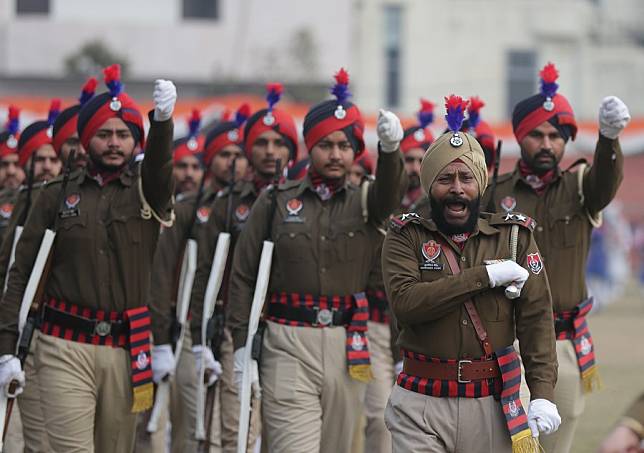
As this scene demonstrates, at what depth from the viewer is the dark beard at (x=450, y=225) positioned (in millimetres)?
6656

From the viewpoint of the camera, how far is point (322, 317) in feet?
28.1

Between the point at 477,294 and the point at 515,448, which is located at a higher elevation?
the point at 477,294

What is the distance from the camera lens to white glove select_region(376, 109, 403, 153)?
8.12 m

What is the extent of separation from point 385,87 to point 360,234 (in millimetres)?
44775

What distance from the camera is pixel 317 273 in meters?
8.57

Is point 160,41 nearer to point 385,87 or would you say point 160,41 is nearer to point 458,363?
point 385,87

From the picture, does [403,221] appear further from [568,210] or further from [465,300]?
[568,210]

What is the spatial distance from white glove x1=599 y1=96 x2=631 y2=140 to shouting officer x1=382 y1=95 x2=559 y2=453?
1.55 metres

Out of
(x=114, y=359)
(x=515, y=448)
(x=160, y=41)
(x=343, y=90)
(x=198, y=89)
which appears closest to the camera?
(x=515, y=448)

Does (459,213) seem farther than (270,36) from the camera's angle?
No

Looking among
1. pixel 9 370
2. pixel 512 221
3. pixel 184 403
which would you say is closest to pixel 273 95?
pixel 184 403

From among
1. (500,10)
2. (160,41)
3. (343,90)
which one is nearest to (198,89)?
(160,41)

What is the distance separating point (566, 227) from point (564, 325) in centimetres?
59

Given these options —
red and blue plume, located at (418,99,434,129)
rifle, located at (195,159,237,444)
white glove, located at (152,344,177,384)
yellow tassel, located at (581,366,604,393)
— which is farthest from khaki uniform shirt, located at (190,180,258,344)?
yellow tassel, located at (581,366,604,393)
